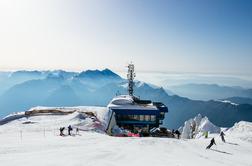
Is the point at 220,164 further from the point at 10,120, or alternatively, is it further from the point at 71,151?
the point at 10,120

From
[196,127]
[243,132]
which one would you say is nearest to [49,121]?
[243,132]

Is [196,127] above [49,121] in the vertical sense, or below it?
below

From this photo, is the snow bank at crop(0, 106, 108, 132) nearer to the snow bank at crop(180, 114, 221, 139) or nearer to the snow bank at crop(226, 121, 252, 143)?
the snow bank at crop(226, 121, 252, 143)

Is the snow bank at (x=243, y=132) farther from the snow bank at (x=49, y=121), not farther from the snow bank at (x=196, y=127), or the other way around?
the snow bank at (x=196, y=127)

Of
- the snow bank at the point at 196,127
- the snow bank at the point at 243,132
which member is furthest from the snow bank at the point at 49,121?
the snow bank at the point at 196,127

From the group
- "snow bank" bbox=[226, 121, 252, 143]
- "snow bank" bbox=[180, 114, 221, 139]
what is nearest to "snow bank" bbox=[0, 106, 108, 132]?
"snow bank" bbox=[226, 121, 252, 143]

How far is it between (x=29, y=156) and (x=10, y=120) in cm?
3534

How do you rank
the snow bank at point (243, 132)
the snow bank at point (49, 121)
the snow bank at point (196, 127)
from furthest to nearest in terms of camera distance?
1. the snow bank at point (196, 127)
2. the snow bank at point (49, 121)
3. the snow bank at point (243, 132)

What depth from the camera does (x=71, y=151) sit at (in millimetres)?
21391

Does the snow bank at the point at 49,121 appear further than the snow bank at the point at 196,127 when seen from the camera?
No

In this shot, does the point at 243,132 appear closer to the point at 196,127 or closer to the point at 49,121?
the point at 49,121

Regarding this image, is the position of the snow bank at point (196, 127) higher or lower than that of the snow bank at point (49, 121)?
lower

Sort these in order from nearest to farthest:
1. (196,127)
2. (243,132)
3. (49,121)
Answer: (243,132)
(49,121)
(196,127)

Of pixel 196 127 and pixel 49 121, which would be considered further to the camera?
pixel 196 127
